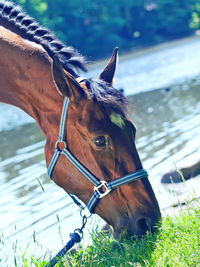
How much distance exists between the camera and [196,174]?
6.39 meters

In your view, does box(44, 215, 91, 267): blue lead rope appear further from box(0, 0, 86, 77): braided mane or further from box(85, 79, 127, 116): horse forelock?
box(0, 0, 86, 77): braided mane

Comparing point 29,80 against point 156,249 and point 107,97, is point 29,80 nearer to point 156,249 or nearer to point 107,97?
point 107,97

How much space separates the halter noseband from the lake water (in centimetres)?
52

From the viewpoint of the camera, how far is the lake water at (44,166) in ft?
18.9

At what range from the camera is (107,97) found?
11.1 feet

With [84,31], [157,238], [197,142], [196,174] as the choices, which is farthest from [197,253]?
[84,31]

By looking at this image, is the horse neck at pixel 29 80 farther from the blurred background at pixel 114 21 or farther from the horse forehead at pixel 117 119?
the blurred background at pixel 114 21

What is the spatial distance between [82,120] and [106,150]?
31cm

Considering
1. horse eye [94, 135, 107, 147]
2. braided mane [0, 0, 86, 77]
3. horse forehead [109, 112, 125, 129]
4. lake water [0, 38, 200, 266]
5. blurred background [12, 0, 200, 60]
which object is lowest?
blurred background [12, 0, 200, 60]

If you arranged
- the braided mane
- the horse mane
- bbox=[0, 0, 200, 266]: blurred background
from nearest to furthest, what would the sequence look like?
the horse mane
the braided mane
bbox=[0, 0, 200, 266]: blurred background

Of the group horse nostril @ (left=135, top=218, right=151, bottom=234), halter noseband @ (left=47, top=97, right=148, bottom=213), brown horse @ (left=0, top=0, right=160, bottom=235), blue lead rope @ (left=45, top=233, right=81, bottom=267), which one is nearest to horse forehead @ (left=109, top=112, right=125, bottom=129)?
brown horse @ (left=0, top=0, right=160, bottom=235)

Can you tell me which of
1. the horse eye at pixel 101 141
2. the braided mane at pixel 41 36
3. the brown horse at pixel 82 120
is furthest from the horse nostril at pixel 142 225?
the braided mane at pixel 41 36

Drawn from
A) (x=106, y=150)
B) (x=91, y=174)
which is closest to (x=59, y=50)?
(x=106, y=150)

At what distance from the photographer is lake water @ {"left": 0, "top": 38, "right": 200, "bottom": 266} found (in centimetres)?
575
